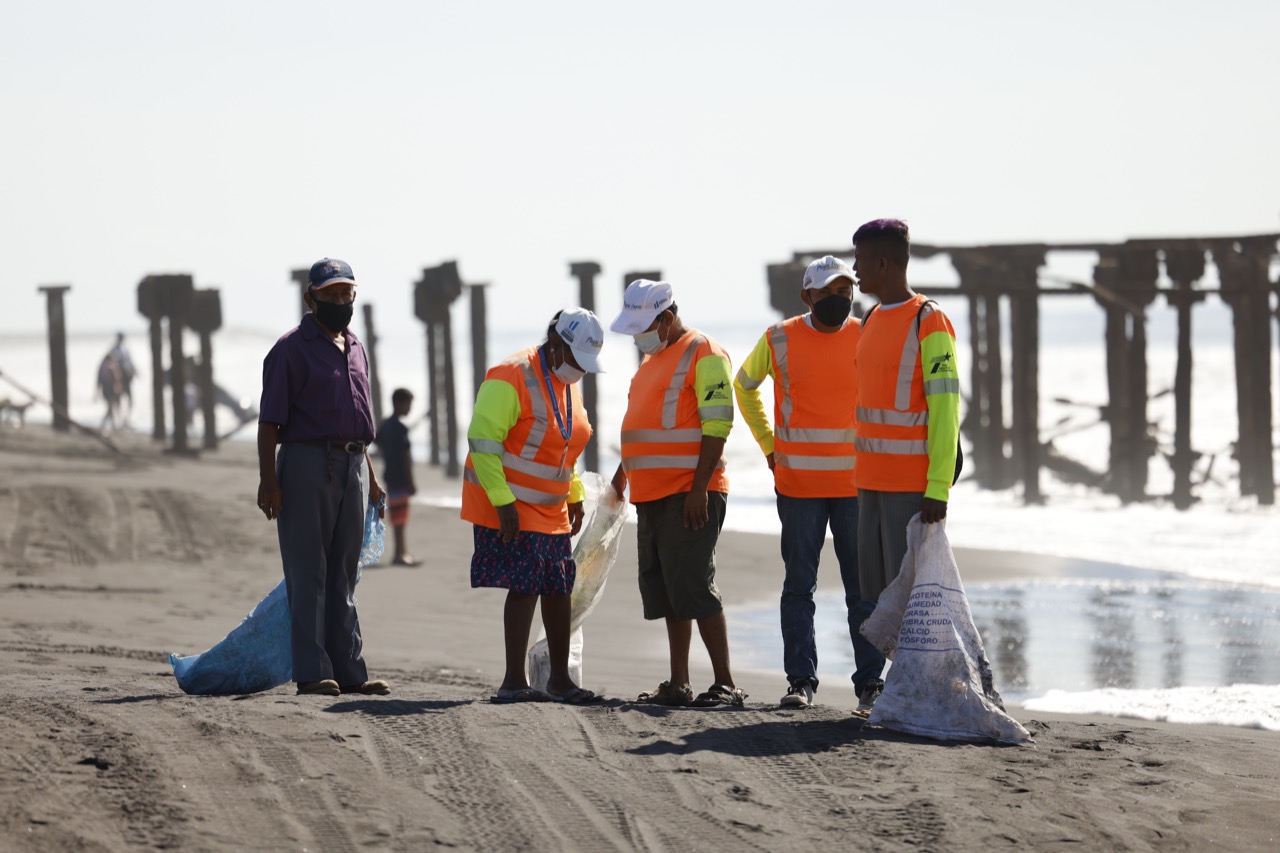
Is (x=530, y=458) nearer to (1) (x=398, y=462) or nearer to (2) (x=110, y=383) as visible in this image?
(1) (x=398, y=462)

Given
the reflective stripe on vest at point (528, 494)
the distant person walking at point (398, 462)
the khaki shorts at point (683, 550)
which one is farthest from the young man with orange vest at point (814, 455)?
the distant person walking at point (398, 462)

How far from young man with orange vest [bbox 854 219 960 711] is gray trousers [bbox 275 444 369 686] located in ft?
6.62

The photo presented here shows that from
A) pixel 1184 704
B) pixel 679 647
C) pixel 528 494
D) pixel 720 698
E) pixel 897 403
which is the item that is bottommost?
pixel 1184 704

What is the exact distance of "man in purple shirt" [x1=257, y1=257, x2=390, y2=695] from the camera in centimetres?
672

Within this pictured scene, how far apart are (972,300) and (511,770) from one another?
62.9 feet

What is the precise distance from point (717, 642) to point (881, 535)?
93 centimetres

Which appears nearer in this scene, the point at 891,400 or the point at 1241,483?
the point at 891,400

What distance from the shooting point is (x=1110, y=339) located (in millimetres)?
22516

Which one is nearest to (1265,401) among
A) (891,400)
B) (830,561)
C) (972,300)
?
(972,300)

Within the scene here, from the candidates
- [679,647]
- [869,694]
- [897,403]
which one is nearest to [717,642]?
[679,647]

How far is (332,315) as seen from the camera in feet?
22.5

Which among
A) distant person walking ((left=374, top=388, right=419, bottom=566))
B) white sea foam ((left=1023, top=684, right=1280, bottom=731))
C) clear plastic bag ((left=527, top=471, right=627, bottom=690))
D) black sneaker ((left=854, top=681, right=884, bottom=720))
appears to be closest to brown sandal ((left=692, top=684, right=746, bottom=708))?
black sneaker ((left=854, top=681, right=884, bottom=720))

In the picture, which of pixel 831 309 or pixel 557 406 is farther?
pixel 831 309

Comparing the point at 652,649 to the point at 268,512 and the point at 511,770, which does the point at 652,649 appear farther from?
the point at 511,770
